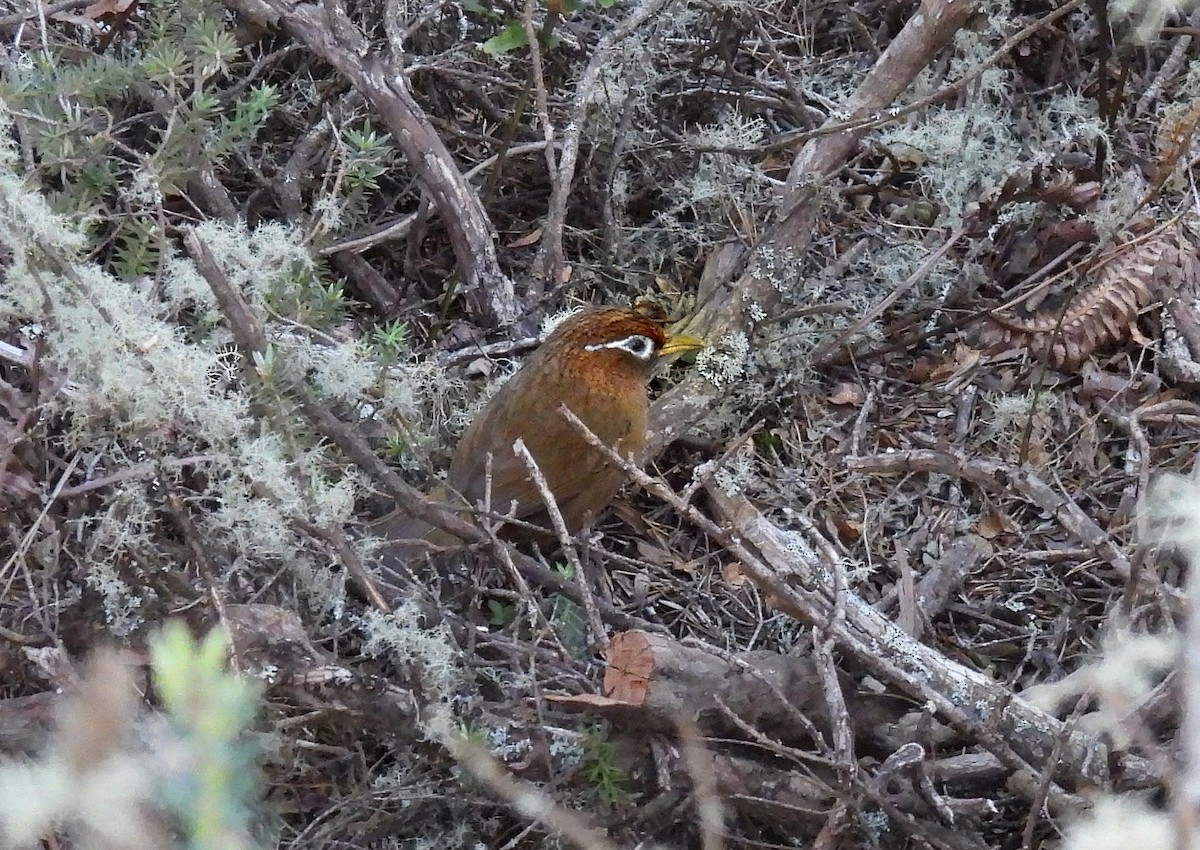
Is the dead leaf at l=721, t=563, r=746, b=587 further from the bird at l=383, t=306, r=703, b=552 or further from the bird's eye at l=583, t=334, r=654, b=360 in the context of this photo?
the bird's eye at l=583, t=334, r=654, b=360

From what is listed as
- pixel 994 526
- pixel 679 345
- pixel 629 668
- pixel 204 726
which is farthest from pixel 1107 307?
pixel 204 726

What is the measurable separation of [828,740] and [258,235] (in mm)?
2429

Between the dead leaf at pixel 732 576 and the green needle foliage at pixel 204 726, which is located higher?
the green needle foliage at pixel 204 726

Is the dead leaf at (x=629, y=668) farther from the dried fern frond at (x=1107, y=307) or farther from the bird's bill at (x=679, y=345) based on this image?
the dried fern frond at (x=1107, y=307)

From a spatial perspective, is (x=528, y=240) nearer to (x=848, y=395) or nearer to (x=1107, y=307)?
(x=848, y=395)

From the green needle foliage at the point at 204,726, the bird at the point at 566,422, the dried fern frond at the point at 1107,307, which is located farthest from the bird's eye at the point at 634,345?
the green needle foliage at the point at 204,726

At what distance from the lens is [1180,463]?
413 centimetres

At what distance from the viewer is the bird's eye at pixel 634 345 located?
175 inches

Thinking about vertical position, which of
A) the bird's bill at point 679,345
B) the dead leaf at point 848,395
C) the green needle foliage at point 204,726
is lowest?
the dead leaf at point 848,395

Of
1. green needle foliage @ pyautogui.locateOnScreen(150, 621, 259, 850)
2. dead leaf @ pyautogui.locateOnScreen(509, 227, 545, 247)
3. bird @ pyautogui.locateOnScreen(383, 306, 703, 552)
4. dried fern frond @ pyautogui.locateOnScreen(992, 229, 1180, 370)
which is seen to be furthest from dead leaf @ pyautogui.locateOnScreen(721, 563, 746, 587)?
green needle foliage @ pyautogui.locateOnScreen(150, 621, 259, 850)

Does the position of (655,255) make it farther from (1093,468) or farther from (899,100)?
(1093,468)

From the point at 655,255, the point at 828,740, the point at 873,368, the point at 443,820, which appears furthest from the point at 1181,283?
the point at 443,820

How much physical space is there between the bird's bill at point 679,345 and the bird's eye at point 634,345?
0.05m

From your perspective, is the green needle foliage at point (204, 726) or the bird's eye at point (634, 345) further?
the bird's eye at point (634, 345)
